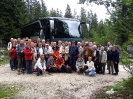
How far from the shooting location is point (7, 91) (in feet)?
27.9

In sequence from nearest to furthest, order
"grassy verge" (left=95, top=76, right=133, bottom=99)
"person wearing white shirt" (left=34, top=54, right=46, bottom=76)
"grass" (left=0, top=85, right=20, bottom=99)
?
"grassy verge" (left=95, top=76, right=133, bottom=99) → "grass" (left=0, top=85, right=20, bottom=99) → "person wearing white shirt" (left=34, top=54, right=46, bottom=76)

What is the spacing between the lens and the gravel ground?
8055 millimetres

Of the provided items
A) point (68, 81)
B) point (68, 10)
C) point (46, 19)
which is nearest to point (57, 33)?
point (46, 19)

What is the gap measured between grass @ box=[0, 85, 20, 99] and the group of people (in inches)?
92.8

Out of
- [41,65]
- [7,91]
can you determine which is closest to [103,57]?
[41,65]

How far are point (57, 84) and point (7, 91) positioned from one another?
88.6 inches

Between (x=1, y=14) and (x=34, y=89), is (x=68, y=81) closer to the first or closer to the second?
(x=34, y=89)

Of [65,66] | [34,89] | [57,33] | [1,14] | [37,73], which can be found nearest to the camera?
[34,89]

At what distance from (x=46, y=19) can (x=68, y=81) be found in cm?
714

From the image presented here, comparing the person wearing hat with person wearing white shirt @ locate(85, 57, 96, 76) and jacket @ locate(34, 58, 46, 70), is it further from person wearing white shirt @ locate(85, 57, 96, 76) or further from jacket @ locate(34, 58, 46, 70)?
jacket @ locate(34, 58, 46, 70)

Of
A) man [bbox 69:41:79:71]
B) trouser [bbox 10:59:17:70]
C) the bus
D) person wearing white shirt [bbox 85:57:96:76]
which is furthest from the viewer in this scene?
the bus

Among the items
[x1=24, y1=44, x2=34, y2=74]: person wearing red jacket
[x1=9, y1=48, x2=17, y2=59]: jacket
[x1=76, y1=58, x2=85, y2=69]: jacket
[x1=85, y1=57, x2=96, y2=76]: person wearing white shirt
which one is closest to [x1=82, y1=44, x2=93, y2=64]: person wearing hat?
[x1=76, y1=58, x2=85, y2=69]: jacket

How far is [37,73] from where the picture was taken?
11070 millimetres

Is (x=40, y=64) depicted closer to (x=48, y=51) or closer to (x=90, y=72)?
(x=48, y=51)
